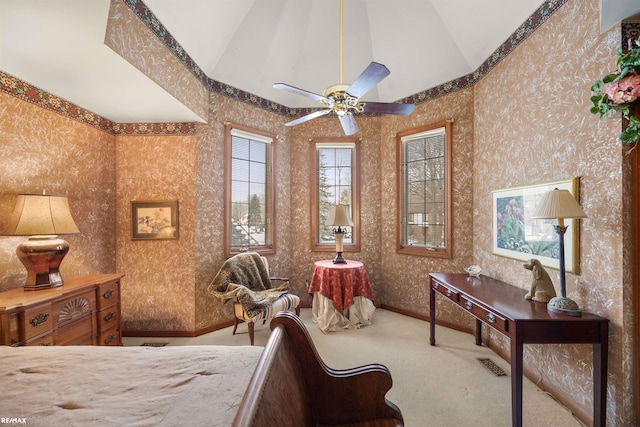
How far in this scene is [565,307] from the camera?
1.87 m

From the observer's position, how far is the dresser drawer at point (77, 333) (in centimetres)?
219

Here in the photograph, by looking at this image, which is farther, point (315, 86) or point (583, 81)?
point (315, 86)

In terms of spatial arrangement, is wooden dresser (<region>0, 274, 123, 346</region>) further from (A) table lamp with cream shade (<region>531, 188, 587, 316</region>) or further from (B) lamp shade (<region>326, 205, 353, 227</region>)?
(A) table lamp with cream shade (<region>531, 188, 587, 316</region>)

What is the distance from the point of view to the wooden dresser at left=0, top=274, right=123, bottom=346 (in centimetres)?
189

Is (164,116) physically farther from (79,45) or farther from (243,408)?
(243,408)

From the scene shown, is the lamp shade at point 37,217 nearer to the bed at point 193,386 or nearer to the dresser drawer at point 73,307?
the dresser drawer at point 73,307

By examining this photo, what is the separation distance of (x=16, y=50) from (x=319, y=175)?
334 centimetres

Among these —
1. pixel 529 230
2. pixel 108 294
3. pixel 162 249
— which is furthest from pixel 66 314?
pixel 529 230

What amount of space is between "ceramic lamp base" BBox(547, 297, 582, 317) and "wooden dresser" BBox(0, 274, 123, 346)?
3.52m

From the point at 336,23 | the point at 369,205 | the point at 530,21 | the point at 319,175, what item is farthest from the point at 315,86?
the point at 530,21

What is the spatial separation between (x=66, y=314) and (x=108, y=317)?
0.48 metres

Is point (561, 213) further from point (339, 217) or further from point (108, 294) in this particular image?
point (108, 294)

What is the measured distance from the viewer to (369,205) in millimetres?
4465

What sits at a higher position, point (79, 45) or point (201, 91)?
point (201, 91)
